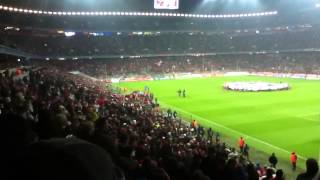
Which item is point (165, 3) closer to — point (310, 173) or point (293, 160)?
point (293, 160)

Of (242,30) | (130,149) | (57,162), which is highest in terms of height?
(242,30)

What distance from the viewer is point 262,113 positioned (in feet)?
126

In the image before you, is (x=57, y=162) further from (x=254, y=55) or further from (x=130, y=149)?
(x=254, y=55)

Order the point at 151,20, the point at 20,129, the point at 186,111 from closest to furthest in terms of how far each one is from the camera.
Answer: the point at 20,129, the point at 186,111, the point at 151,20

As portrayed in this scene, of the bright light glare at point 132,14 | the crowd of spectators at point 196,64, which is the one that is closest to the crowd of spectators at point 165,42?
the crowd of spectators at point 196,64

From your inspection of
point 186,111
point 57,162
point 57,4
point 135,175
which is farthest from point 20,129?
point 57,4

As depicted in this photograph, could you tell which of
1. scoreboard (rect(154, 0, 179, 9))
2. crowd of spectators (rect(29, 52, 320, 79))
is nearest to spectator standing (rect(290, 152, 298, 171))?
crowd of spectators (rect(29, 52, 320, 79))

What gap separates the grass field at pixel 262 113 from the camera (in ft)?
88.4

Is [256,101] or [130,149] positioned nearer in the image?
[130,149]

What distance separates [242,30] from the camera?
10612 centimetres

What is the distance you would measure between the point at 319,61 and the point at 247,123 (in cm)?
6052

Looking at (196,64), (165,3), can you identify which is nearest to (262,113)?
(165,3)

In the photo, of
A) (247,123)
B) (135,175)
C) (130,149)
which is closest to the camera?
(135,175)

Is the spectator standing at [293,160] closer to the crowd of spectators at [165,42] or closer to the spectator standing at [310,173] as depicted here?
the spectator standing at [310,173]
